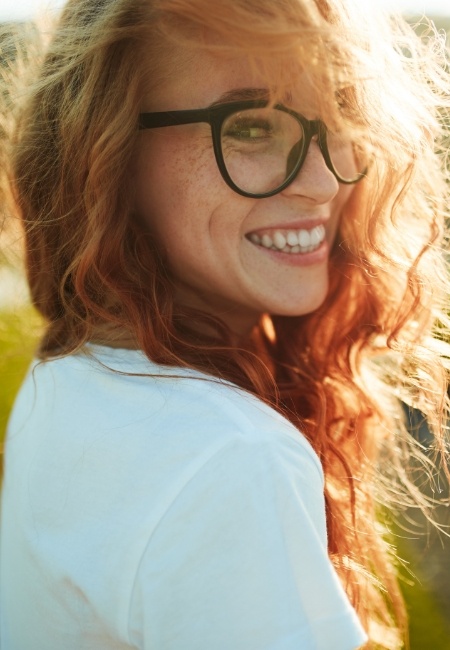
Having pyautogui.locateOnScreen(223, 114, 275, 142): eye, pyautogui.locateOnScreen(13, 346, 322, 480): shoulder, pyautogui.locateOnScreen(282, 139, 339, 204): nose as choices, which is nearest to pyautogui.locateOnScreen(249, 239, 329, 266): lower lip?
pyautogui.locateOnScreen(282, 139, 339, 204): nose

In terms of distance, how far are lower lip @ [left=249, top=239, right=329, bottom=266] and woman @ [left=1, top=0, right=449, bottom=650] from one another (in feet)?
0.03

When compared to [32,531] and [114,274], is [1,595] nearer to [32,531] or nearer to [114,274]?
[32,531]

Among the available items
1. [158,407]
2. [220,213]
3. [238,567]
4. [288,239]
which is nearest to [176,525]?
[238,567]

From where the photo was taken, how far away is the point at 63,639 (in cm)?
147

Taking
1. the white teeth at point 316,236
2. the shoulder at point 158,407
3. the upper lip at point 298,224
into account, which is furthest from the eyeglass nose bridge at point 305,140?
the shoulder at point 158,407

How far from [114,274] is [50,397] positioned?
353 mm

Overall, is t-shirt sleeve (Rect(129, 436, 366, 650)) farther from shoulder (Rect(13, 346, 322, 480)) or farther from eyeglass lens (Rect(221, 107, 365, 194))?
eyeglass lens (Rect(221, 107, 365, 194))

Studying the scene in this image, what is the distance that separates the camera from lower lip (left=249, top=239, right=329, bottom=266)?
188 centimetres

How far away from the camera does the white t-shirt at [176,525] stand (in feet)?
3.94

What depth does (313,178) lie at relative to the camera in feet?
5.81

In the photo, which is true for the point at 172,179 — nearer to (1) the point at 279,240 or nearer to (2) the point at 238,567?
(1) the point at 279,240

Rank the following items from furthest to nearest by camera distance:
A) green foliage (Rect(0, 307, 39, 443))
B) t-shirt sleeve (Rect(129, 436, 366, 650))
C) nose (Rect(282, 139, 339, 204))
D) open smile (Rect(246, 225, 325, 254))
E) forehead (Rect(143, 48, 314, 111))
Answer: green foliage (Rect(0, 307, 39, 443)) → open smile (Rect(246, 225, 325, 254)) → nose (Rect(282, 139, 339, 204)) → forehead (Rect(143, 48, 314, 111)) → t-shirt sleeve (Rect(129, 436, 366, 650))

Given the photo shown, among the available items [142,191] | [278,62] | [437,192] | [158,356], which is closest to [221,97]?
[278,62]

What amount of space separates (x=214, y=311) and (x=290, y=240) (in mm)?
299
